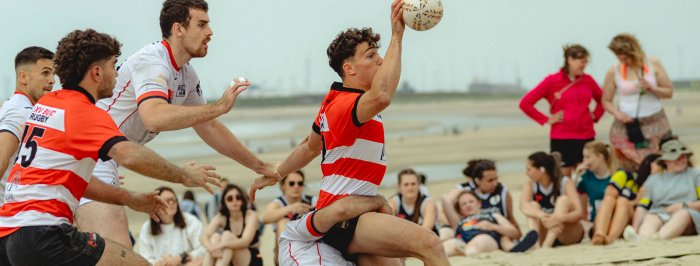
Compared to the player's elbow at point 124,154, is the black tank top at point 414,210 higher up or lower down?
lower down

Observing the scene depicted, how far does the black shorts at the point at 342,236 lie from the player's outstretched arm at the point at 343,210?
0.12 feet

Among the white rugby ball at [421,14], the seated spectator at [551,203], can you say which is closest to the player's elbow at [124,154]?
the white rugby ball at [421,14]

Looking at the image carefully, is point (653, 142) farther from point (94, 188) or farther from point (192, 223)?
point (94, 188)

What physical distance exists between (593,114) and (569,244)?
2.12m

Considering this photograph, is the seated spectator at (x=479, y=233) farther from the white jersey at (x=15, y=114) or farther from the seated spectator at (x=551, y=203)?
the white jersey at (x=15, y=114)

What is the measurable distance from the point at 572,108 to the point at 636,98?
69 centimetres

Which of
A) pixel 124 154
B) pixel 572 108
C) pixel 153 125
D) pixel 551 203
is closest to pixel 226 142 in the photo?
pixel 153 125

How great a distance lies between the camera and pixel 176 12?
7367 millimetres

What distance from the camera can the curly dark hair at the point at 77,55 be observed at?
20.3ft

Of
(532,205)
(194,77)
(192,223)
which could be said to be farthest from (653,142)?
(194,77)

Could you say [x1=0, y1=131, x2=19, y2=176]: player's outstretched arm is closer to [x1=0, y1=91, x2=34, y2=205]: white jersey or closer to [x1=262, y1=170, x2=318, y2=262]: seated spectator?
[x1=0, y1=91, x2=34, y2=205]: white jersey

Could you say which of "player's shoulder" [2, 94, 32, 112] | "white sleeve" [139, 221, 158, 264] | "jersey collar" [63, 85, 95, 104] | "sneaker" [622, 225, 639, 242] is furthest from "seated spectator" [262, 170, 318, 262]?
"jersey collar" [63, 85, 95, 104]

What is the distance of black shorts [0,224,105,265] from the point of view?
592 centimetres

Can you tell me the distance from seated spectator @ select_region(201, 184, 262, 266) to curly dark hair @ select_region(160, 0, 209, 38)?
144 inches
